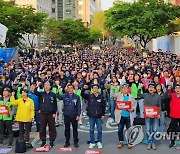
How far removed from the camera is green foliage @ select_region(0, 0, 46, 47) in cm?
3844

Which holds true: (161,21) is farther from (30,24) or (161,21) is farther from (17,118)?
(17,118)

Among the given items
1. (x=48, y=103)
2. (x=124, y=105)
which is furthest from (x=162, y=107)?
(x=48, y=103)

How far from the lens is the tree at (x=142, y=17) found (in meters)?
33.9

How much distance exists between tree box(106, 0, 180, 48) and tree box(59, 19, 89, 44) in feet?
115

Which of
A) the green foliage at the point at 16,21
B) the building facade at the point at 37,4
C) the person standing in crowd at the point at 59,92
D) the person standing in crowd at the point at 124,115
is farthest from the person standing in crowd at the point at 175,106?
the building facade at the point at 37,4

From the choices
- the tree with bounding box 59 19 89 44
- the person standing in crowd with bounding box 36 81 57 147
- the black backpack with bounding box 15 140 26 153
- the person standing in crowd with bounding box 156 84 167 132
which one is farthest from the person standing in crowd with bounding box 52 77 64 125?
the tree with bounding box 59 19 89 44

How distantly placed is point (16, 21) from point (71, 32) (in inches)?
1329

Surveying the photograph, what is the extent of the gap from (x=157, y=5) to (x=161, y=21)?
1637 millimetres

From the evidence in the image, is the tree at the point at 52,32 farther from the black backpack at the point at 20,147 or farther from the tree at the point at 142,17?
the black backpack at the point at 20,147

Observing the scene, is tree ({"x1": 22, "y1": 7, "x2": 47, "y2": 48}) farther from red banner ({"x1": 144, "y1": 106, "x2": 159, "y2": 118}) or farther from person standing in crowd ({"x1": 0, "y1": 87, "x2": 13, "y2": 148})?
red banner ({"x1": 144, "y1": 106, "x2": 159, "y2": 118})

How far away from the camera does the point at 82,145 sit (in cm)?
1067

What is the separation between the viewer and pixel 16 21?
39500mm

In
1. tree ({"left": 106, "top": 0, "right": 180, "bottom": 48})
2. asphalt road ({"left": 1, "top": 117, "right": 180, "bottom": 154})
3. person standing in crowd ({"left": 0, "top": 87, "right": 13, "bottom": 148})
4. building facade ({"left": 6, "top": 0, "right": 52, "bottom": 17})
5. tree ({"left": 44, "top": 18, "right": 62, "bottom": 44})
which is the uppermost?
building facade ({"left": 6, "top": 0, "right": 52, "bottom": 17})

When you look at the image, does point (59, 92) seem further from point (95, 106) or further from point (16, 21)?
point (16, 21)
